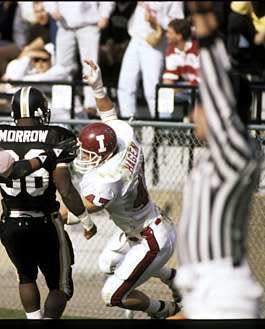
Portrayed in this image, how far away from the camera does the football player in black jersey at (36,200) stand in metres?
7.08

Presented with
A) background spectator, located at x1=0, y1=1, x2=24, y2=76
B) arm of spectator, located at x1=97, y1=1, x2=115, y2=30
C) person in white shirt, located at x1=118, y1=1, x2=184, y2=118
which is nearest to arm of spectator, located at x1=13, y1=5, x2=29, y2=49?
background spectator, located at x1=0, y1=1, x2=24, y2=76

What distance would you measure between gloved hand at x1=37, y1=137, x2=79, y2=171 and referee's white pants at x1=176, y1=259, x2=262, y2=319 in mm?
2613

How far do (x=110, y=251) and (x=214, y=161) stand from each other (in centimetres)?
392

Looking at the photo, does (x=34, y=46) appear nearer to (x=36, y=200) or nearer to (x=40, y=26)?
(x=40, y=26)

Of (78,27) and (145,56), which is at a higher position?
(78,27)

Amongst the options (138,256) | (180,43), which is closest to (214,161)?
(138,256)

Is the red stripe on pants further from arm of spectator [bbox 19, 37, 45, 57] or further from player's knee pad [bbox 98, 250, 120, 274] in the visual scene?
arm of spectator [bbox 19, 37, 45, 57]

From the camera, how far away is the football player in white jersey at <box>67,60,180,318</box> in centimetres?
746

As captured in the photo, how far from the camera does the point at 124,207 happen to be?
774cm

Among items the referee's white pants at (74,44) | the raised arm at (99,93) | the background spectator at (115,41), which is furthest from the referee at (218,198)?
the background spectator at (115,41)

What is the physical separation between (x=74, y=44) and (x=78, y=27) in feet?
0.72

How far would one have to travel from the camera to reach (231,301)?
4465 mm

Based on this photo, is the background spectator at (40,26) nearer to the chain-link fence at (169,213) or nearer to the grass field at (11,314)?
the chain-link fence at (169,213)

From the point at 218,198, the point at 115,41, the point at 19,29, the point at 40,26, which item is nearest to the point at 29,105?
the point at 218,198
